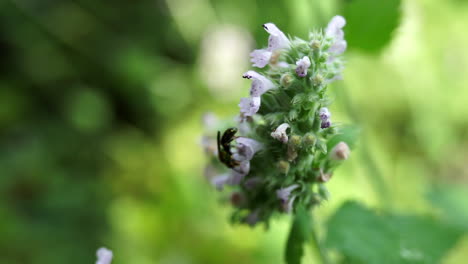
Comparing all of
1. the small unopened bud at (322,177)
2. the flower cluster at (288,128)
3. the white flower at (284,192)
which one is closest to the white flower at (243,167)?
the flower cluster at (288,128)

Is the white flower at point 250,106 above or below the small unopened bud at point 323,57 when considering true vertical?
below

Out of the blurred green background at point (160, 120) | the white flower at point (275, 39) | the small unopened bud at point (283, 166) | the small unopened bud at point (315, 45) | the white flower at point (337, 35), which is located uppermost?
the blurred green background at point (160, 120)

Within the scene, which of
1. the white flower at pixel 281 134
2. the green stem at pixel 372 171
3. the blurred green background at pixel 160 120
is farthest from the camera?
the blurred green background at pixel 160 120

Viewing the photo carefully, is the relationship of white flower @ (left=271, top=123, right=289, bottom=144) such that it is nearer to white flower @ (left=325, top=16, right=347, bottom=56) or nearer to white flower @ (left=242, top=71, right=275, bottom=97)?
white flower @ (left=242, top=71, right=275, bottom=97)

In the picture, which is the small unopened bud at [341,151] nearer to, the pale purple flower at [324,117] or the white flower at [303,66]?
the pale purple flower at [324,117]

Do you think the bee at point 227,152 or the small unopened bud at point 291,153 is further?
the bee at point 227,152

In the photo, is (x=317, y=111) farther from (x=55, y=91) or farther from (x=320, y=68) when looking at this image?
(x=55, y=91)
